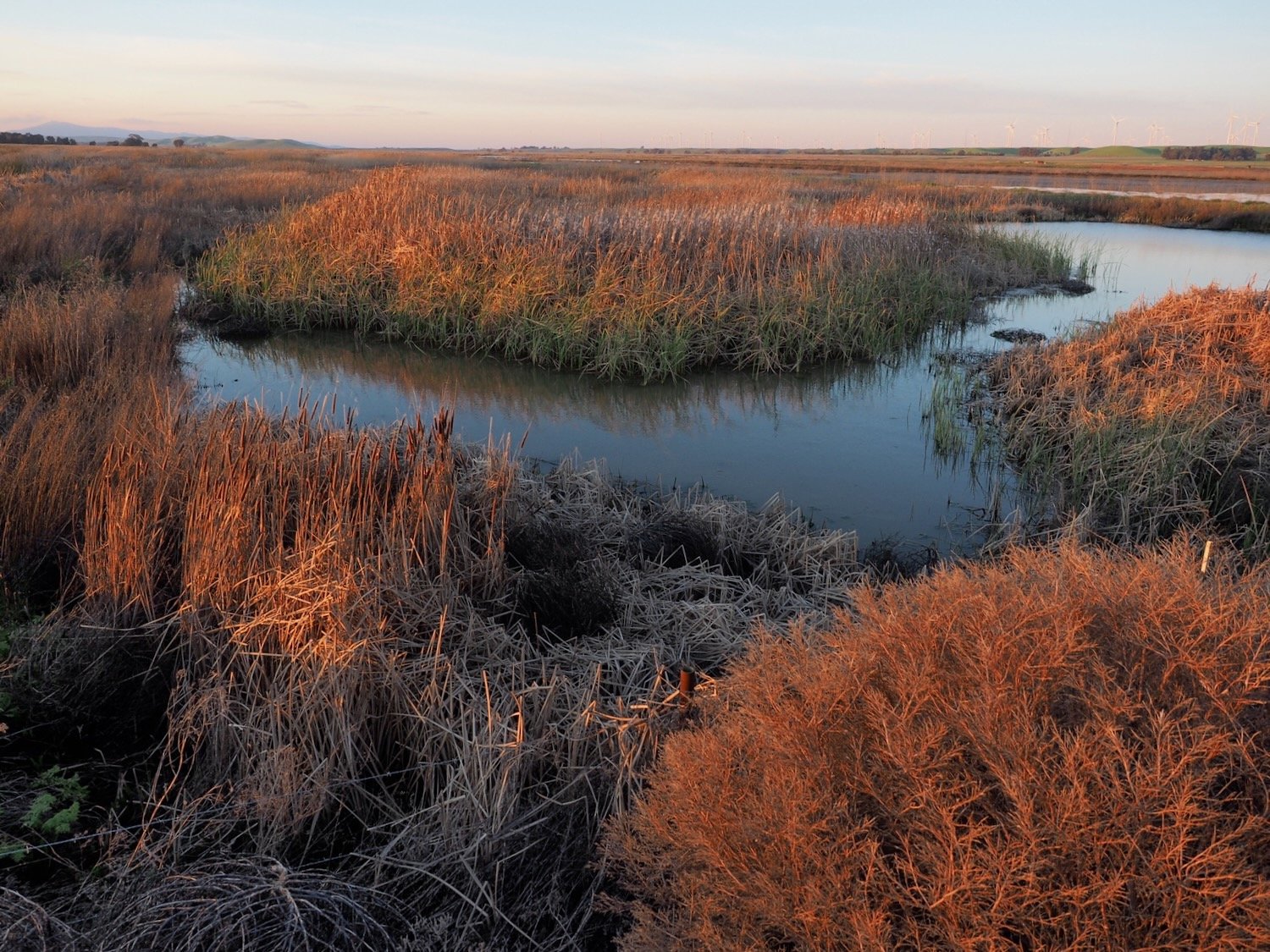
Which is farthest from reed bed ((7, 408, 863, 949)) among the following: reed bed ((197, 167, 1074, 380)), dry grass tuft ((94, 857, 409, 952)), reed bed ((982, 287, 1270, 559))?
reed bed ((197, 167, 1074, 380))

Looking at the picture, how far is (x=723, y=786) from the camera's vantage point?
156 centimetres

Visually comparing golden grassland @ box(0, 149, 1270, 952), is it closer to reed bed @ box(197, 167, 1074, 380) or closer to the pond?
the pond

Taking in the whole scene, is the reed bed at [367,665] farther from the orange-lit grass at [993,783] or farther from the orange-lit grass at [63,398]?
the orange-lit grass at [993,783]

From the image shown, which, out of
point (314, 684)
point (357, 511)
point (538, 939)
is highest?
point (357, 511)

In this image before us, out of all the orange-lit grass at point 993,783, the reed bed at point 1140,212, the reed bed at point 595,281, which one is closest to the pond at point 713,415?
the reed bed at point 595,281

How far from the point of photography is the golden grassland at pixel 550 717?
4.37 feet

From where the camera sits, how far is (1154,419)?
20.5ft

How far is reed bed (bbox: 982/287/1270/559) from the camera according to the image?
5531mm

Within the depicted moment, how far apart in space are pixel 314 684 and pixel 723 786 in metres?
1.71

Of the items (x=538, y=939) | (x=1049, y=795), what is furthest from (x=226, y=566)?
(x=1049, y=795)

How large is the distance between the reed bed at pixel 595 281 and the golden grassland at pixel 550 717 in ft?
13.4

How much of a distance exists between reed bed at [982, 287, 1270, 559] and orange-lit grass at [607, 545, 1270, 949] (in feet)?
12.3

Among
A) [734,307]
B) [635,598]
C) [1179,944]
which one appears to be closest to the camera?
[1179,944]

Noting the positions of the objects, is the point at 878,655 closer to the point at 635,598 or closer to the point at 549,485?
the point at 635,598
